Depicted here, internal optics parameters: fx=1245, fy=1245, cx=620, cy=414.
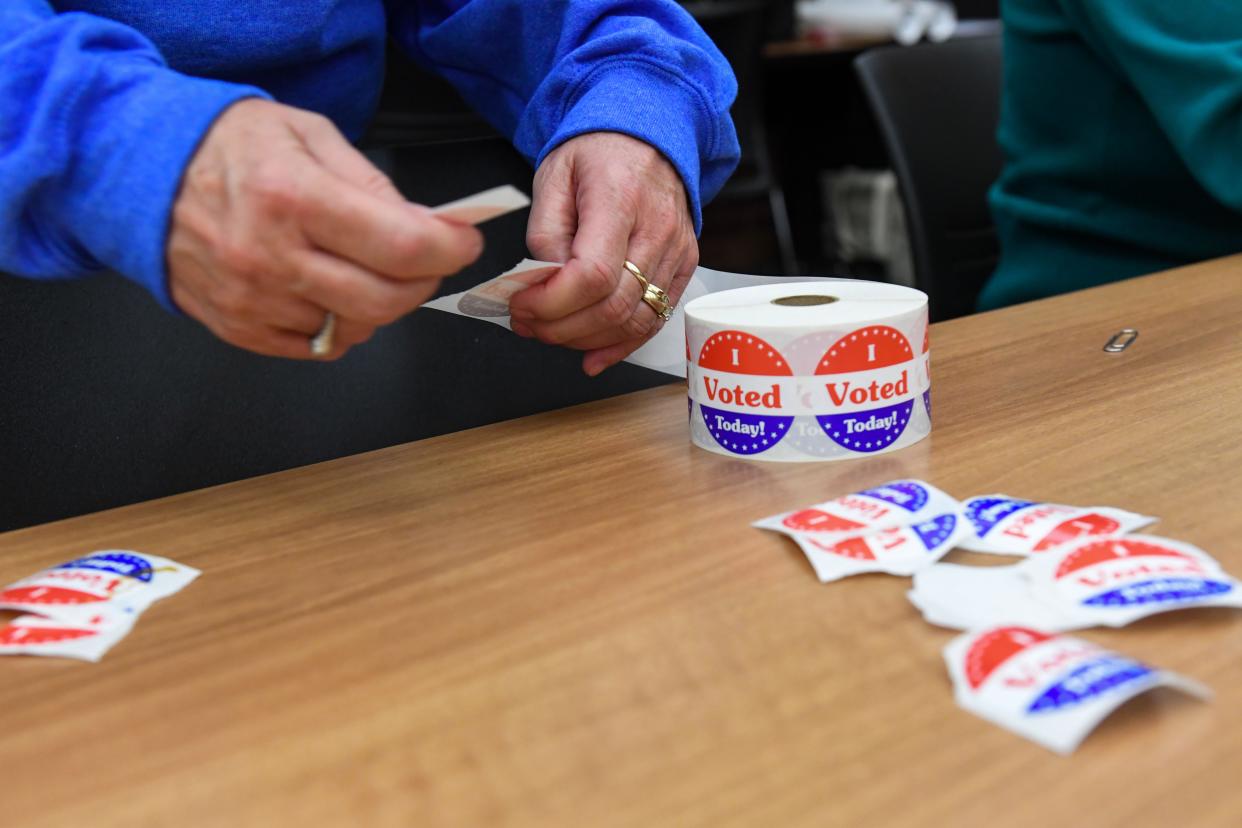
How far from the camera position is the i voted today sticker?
69 cm

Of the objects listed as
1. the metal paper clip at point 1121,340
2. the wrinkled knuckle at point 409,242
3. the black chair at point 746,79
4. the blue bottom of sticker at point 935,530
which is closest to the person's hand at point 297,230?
the wrinkled knuckle at point 409,242

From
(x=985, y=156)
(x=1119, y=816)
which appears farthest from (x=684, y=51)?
(x=985, y=156)

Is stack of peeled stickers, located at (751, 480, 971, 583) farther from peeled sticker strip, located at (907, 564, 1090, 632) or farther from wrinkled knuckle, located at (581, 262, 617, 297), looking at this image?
wrinkled knuckle, located at (581, 262, 617, 297)

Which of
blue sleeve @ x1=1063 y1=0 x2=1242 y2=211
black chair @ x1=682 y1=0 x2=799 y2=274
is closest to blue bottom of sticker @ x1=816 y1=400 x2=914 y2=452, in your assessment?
blue sleeve @ x1=1063 y1=0 x2=1242 y2=211

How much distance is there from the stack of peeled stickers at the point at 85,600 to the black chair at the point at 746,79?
253 centimetres

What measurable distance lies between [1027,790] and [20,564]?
495 millimetres

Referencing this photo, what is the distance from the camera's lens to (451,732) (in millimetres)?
435

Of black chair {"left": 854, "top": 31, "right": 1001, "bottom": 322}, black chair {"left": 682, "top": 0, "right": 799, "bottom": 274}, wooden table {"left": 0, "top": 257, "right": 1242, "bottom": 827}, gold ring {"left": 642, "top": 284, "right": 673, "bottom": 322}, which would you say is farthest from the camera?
black chair {"left": 682, "top": 0, "right": 799, "bottom": 274}

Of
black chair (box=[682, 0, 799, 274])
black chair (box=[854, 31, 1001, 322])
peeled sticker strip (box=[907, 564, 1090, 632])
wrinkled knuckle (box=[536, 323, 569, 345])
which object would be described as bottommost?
black chair (box=[682, 0, 799, 274])

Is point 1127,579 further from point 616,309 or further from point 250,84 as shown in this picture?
point 250,84

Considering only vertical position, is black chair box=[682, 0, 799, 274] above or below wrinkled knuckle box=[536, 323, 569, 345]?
below

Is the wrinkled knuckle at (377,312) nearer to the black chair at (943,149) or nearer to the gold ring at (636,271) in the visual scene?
the gold ring at (636,271)

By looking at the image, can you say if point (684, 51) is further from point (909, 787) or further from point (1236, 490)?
point (909, 787)

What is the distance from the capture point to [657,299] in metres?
0.81
